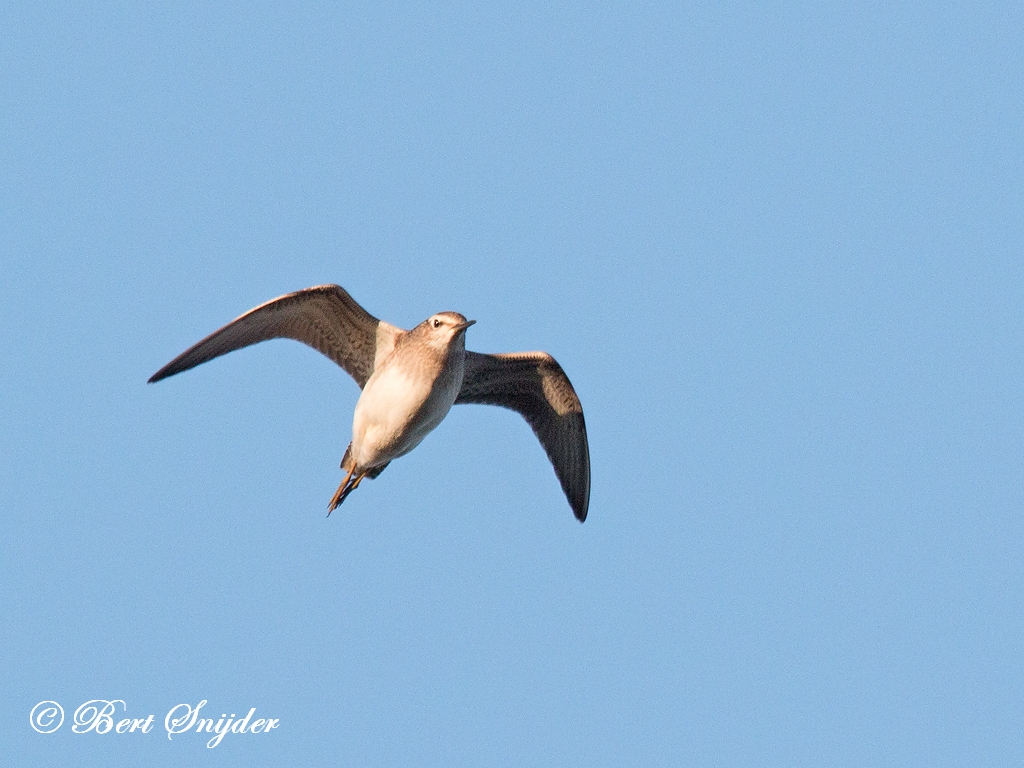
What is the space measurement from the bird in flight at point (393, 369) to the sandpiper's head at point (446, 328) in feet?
0.04

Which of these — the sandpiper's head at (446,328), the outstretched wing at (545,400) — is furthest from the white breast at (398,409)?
the outstretched wing at (545,400)

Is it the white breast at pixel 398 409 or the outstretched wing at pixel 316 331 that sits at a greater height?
the outstretched wing at pixel 316 331

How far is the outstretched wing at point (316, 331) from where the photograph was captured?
18203 mm

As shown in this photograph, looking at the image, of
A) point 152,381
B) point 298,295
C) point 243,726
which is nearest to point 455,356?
point 298,295

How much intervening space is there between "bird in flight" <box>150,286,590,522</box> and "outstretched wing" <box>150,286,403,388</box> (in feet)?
0.04

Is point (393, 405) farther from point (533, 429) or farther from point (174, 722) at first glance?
point (174, 722)

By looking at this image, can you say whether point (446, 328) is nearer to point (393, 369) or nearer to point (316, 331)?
point (393, 369)

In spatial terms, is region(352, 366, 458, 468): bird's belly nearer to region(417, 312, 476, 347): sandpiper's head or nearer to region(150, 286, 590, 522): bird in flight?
region(150, 286, 590, 522): bird in flight

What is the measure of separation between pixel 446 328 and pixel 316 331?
89.3 inches

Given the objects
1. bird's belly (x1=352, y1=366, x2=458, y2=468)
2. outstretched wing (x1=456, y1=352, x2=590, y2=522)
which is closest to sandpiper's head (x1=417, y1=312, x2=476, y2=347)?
bird's belly (x1=352, y1=366, x2=458, y2=468)

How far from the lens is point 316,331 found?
19000 millimetres

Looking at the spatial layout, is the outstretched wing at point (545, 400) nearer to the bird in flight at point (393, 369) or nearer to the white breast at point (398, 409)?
the bird in flight at point (393, 369)

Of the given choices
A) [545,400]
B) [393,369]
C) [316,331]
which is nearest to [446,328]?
[393,369]

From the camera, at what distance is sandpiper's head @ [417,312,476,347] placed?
17625mm
